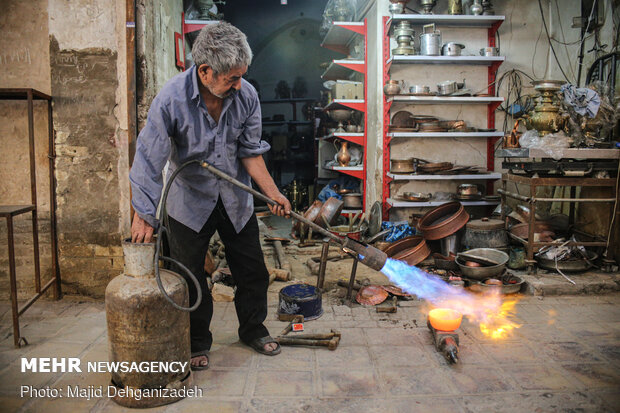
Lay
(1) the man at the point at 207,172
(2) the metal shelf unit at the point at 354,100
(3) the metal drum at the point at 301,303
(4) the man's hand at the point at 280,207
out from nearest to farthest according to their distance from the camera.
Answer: (1) the man at the point at 207,172
(4) the man's hand at the point at 280,207
(3) the metal drum at the point at 301,303
(2) the metal shelf unit at the point at 354,100

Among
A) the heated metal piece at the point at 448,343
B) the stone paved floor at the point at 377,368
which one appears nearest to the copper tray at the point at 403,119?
the stone paved floor at the point at 377,368

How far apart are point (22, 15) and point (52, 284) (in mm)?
2433

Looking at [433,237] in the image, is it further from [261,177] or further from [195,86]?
[195,86]

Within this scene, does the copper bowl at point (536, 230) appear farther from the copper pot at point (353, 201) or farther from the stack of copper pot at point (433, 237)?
the copper pot at point (353, 201)

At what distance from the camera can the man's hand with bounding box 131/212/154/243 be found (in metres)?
2.57

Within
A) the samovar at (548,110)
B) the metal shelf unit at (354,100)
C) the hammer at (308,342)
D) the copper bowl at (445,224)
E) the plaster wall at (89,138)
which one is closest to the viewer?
the hammer at (308,342)

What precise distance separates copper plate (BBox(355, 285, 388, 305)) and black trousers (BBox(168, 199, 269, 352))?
49.6 inches

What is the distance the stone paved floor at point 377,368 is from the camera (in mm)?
2658

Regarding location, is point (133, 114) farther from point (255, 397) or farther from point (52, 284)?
point (255, 397)

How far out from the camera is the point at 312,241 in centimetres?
704

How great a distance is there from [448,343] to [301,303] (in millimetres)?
1242

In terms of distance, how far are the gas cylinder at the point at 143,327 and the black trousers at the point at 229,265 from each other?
1.27ft

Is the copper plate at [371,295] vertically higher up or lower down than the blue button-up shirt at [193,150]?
lower down

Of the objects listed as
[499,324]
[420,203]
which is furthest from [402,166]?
[499,324]
